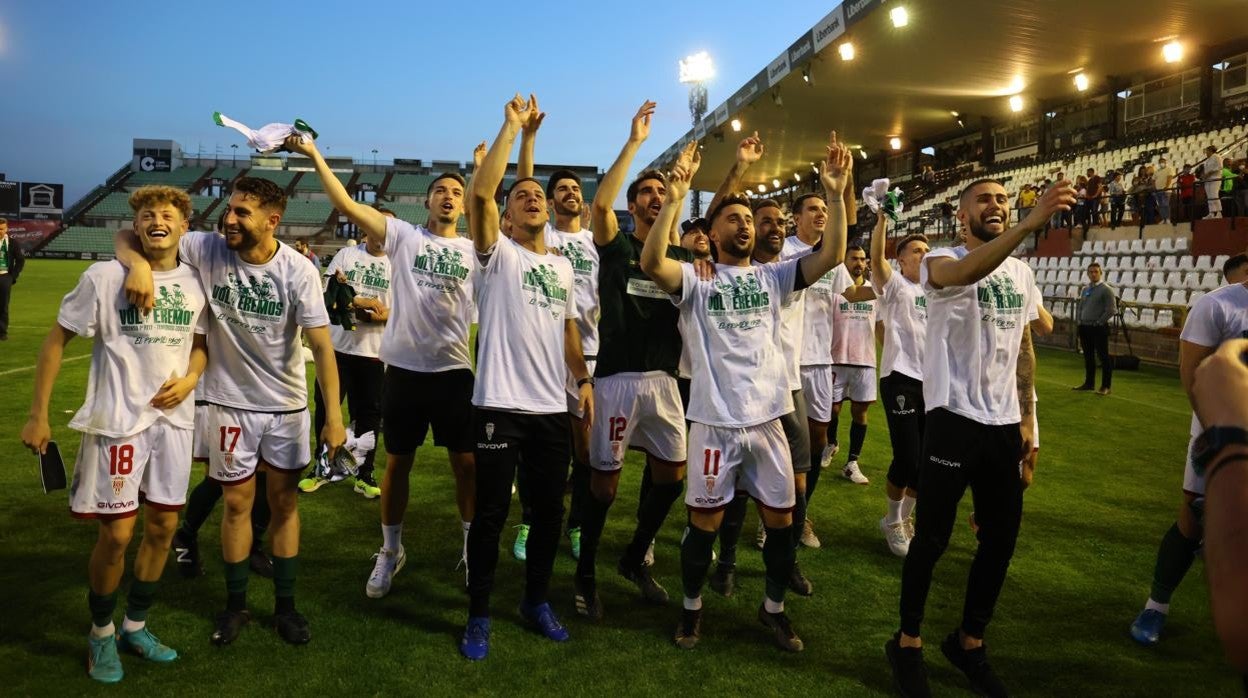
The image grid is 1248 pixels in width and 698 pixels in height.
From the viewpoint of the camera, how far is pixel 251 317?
12.0 feet

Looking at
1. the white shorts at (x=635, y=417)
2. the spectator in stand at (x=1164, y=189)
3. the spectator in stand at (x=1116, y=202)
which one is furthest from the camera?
the spectator in stand at (x=1116, y=202)

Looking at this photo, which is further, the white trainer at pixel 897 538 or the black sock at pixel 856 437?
the black sock at pixel 856 437

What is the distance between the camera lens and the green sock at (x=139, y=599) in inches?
137

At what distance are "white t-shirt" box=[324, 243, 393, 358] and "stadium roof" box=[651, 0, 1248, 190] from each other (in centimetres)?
1491

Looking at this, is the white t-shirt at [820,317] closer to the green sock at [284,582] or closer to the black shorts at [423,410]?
the black shorts at [423,410]

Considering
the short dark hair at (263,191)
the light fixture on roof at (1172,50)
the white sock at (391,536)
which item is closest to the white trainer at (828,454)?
the white sock at (391,536)

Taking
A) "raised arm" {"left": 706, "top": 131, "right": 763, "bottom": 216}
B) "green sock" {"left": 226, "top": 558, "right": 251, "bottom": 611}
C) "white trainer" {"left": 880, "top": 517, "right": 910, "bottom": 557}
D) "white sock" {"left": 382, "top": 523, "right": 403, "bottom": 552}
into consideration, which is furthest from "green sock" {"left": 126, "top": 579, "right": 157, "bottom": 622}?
"white trainer" {"left": 880, "top": 517, "right": 910, "bottom": 557}

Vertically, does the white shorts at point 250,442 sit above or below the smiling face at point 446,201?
below

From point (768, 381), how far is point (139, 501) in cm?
292

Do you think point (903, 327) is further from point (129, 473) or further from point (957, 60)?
point (957, 60)

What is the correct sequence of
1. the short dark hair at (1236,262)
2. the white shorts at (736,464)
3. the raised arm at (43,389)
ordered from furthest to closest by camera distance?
the short dark hair at (1236,262)
the white shorts at (736,464)
the raised arm at (43,389)

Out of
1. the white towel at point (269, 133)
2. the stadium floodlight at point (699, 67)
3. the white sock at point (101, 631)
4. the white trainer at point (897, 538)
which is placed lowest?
the white sock at point (101, 631)

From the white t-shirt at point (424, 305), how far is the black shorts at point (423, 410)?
6 centimetres

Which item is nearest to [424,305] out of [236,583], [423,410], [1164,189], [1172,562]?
[423,410]
